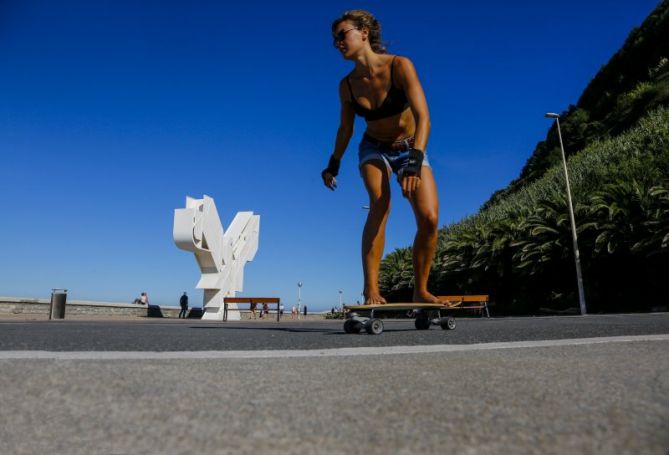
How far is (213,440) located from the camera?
93 centimetres

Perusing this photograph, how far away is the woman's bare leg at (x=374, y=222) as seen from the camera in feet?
14.5

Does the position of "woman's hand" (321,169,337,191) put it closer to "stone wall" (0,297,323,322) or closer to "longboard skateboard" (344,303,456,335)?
"longboard skateboard" (344,303,456,335)

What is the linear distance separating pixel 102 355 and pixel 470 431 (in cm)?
162

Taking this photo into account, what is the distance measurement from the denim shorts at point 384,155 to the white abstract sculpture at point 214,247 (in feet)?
51.3

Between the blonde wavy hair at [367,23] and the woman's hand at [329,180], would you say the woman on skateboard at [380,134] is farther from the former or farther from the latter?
the woman's hand at [329,180]

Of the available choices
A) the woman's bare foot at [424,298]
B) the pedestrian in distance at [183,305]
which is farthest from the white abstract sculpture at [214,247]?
the woman's bare foot at [424,298]

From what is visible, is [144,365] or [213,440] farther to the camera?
[144,365]

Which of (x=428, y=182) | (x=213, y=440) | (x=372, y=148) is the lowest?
(x=213, y=440)

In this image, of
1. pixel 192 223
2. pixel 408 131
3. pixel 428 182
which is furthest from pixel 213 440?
pixel 192 223

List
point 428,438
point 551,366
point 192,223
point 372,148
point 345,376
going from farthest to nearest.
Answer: point 192,223 < point 372,148 < point 551,366 < point 345,376 < point 428,438

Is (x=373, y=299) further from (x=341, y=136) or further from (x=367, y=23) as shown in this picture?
(x=367, y=23)

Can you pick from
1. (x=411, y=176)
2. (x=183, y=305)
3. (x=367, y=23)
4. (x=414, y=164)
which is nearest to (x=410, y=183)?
(x=411, y=176)

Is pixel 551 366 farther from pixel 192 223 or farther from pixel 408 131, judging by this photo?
pixel 192 223

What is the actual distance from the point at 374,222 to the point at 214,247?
17421mm
